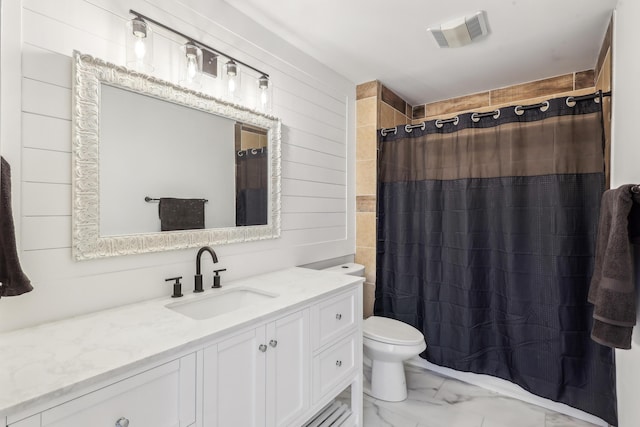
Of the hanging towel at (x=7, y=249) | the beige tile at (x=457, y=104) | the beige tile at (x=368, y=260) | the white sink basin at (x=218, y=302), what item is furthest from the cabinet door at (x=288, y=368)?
the beige tile at (x=457, y=104)

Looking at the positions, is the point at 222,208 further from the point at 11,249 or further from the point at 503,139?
the point at 503,139

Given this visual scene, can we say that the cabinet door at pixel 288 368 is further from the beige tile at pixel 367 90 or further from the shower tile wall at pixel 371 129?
the beige tile at pixel 367 90

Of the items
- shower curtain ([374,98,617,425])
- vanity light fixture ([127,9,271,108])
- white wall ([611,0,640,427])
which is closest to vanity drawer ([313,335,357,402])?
shower curtain ([374,98,617,425])

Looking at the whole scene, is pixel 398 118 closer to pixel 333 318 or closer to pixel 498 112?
pixel 498 112

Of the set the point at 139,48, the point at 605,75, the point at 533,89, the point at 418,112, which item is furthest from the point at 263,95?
the point at 533,89

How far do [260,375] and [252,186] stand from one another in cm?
103

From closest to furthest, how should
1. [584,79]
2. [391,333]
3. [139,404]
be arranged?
[139,404], [391,333], [584,79]

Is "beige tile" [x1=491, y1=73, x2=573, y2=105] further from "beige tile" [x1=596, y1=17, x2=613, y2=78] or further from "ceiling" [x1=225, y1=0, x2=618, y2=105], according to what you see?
"beige tile" [x1=596, y1=17, x2=613, y2=78]

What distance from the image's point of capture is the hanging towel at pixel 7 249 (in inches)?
37.2

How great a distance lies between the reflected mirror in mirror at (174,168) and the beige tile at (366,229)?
102 centimetres

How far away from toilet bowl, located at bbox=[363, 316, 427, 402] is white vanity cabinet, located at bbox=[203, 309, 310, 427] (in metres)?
0.75

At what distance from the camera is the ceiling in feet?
5.55

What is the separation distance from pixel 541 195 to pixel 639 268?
86 centimetres

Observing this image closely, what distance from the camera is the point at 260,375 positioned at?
3.92ft
